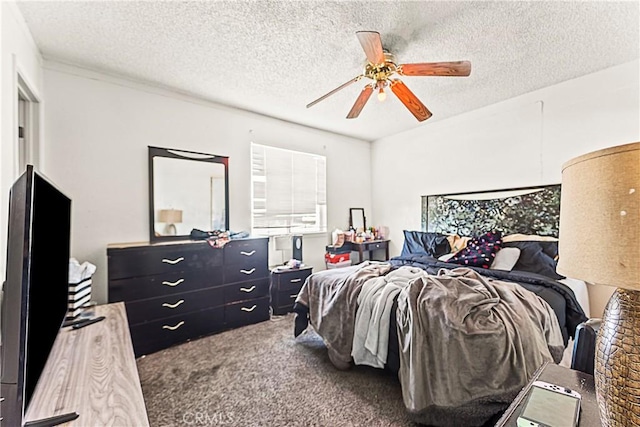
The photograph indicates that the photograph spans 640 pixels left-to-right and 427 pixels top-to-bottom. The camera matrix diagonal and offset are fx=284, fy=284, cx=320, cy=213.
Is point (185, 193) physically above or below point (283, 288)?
above

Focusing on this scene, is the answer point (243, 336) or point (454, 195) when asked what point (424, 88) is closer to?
point (454, 195)

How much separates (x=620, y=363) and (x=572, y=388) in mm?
445

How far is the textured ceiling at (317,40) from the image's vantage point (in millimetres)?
1892

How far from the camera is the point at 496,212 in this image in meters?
3.46

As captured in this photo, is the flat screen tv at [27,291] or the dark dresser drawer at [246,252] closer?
the flat screen tv at [27,291]

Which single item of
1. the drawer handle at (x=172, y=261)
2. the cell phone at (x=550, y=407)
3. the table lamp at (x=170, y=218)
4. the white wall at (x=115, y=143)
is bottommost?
the cell phone at (x=550, y=407)

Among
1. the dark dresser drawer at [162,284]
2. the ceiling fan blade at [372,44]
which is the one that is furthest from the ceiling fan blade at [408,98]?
the dark dresser drawer at [162,284]

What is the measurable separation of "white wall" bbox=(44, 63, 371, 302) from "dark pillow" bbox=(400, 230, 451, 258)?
2.20 metres

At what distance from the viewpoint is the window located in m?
3.85

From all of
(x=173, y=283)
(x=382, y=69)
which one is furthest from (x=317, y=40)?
(x=173, y=283)

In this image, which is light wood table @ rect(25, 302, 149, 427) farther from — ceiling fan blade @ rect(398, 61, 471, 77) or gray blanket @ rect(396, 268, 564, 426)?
ceiling fan blade @ rect(398, 61, 471, 77)

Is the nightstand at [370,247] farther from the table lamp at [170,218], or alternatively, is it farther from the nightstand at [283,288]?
the table lamp at [170,218]

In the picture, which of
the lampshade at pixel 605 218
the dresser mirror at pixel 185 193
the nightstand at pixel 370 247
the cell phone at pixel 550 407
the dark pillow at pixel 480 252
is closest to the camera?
the lampshade at pixel 605 218

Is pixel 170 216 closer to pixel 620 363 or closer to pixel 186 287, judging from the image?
pixel 186 287
